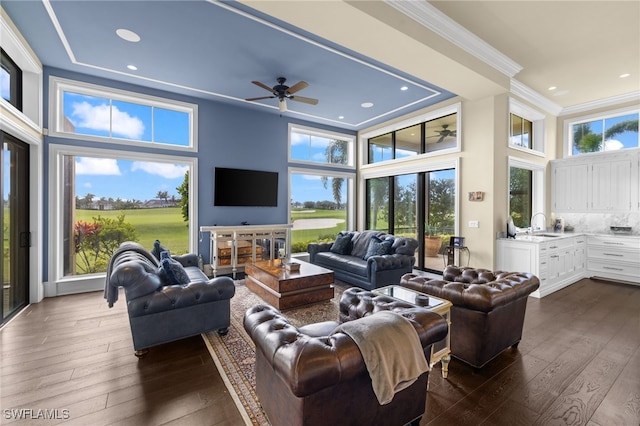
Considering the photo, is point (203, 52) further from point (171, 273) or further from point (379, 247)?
point (379, 247)

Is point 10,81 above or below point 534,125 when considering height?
below

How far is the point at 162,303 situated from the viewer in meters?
2.63

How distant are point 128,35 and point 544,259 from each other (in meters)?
6.78

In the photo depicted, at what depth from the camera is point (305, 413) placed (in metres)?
1.36

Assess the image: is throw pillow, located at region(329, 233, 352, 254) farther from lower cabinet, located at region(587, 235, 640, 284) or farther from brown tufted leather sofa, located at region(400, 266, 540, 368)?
lower cabinet, located at region(587, 235, 640, 284)

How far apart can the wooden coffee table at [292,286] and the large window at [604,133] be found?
6.23 meters

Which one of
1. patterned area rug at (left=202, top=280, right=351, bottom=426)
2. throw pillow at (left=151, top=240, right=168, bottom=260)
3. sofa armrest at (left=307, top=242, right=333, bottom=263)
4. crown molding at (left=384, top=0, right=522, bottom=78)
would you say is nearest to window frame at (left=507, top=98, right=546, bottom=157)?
crown molding at (left=384, top=0, right=522, bottom=78)

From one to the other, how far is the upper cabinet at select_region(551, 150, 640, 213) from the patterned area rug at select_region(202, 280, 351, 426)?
544 cm

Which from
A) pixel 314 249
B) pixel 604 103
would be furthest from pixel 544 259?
pixel 314 249

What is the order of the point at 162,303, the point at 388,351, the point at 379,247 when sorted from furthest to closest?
the point at 379,247 < the point at 162,303 < the point at 388,351

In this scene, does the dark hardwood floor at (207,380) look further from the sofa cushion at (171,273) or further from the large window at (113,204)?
the large window at (113,204)

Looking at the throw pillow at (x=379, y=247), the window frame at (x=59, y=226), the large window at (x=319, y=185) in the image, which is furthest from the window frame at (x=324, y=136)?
the window frame at (x=59, y=226)

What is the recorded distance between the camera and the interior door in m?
3.36

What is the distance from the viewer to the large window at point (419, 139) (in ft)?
18.3
